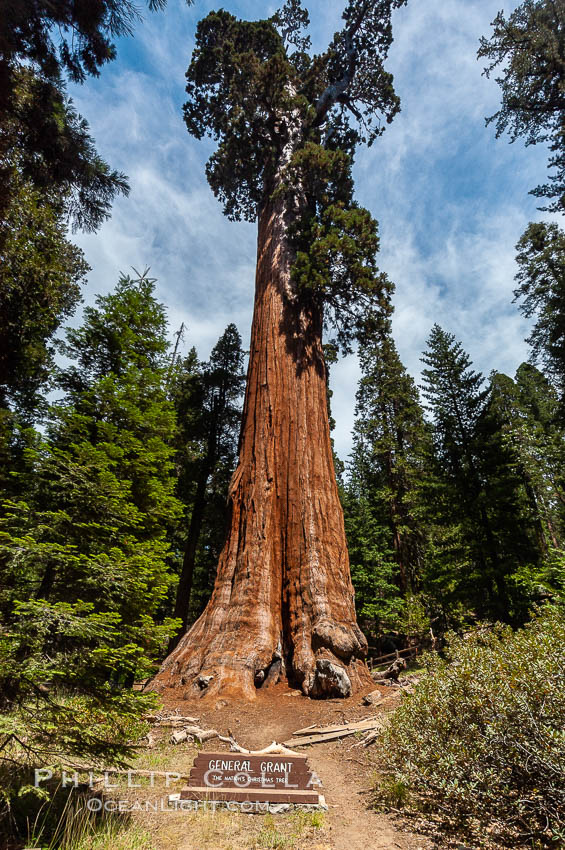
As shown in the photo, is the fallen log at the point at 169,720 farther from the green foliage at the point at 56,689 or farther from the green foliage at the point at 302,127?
the green foliage at the point at 302,127

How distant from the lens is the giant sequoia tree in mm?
6879

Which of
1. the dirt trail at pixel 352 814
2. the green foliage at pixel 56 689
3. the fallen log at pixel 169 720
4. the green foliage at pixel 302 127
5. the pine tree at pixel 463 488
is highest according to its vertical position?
the green foliage at pixel 302 127

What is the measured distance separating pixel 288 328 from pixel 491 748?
28.4ft

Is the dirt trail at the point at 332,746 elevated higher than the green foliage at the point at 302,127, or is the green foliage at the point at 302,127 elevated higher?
the green foliage at the point at 302,127

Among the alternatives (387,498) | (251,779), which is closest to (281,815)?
(251,779)

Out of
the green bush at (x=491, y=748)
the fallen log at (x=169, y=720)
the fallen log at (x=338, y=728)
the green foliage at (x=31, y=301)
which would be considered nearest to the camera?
the green bush at (x=491, y=748)

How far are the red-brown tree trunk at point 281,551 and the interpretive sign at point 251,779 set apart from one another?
2725mm

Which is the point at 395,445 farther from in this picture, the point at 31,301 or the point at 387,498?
the point at 31,301

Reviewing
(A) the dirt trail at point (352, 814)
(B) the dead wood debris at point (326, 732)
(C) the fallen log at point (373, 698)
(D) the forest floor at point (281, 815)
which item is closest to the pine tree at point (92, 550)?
(D) the forest floor at point (281, 815)

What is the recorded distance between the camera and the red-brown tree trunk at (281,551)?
261 inches

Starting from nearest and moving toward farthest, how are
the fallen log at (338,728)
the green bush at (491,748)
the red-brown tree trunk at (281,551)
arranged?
the green bush at (491,748), the fallen log at (338,728), the red-brown tree trunk at (281,551)

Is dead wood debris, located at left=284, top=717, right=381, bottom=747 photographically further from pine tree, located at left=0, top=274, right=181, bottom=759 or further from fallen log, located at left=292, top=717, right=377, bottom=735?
pine tree, located at left=0, top=274, right=181, bottom=759

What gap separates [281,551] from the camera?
25.9 feet

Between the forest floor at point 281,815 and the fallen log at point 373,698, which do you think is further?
the fallen log at point 373,698
